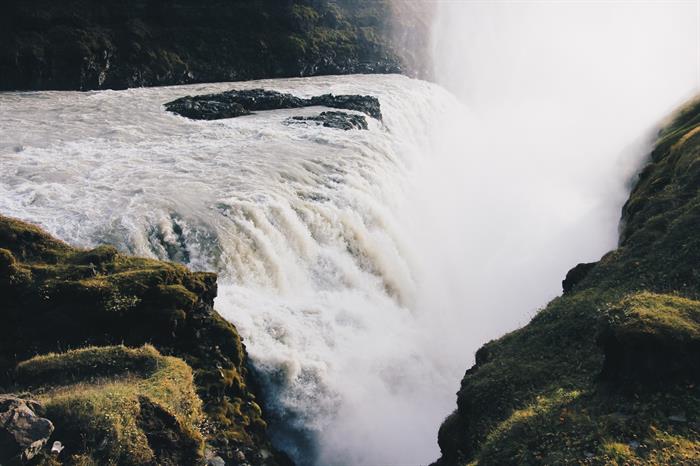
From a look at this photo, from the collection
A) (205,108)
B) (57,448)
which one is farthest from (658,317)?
(205,108)

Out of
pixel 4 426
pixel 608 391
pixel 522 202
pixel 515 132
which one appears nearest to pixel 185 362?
pixel 4 426

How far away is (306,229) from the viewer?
2825cm

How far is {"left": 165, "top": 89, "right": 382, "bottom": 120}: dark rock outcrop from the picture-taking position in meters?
46.7

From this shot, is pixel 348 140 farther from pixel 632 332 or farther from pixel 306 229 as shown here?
pixel 632 332

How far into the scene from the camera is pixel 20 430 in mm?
11508

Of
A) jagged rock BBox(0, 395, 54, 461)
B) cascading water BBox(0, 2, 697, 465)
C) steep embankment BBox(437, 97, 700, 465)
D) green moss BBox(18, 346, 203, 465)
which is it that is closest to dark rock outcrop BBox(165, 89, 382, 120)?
cascading water BBox(0, 2, 697, 465)

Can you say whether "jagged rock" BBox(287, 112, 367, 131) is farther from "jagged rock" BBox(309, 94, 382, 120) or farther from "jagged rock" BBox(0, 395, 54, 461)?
"jagged rock" BBox(0, 395, 54, 461)

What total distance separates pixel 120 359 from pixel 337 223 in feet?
52.4

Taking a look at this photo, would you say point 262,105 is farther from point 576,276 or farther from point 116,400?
point 116,400

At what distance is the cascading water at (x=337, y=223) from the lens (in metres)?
21.3

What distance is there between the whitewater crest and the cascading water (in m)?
0.10

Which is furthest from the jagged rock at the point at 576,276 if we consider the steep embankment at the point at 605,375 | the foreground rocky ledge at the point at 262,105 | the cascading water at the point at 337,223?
the foreground rocky ledge at the point at 262,105

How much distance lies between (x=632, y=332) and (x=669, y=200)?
43.7 feet

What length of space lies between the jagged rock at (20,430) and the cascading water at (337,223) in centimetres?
827
